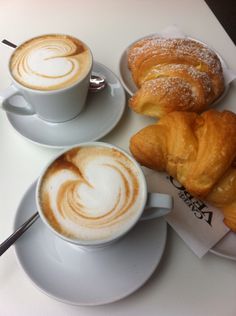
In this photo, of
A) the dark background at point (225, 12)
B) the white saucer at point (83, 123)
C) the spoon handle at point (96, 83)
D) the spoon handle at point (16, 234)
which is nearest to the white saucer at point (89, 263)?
the spoon handle at point (16, 234)

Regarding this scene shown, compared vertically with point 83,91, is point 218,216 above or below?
below

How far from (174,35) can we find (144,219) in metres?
0.53

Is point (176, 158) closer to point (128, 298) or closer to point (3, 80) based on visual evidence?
point (128, 298)

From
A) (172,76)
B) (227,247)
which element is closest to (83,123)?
(172,76)

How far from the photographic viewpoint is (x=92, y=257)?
547 mm

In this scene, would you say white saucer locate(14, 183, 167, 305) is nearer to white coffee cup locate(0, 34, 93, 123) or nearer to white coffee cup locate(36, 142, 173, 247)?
white coffee cup locate(36, 142, 173, 247)

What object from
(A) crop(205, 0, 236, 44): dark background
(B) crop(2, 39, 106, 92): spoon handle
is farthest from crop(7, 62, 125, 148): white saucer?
(A) crop(205, 0, 236, 44): dark background

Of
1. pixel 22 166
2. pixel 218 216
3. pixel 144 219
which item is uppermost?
pixel 22 166

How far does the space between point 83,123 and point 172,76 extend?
21 cm

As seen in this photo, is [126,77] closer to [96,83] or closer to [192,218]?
[96,83]

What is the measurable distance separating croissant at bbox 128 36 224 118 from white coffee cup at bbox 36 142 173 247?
19cm

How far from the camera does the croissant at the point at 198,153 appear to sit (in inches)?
23.3

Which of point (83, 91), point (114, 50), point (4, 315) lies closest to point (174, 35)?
point (114, 50)

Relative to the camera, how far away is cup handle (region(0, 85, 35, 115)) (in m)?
0.68
